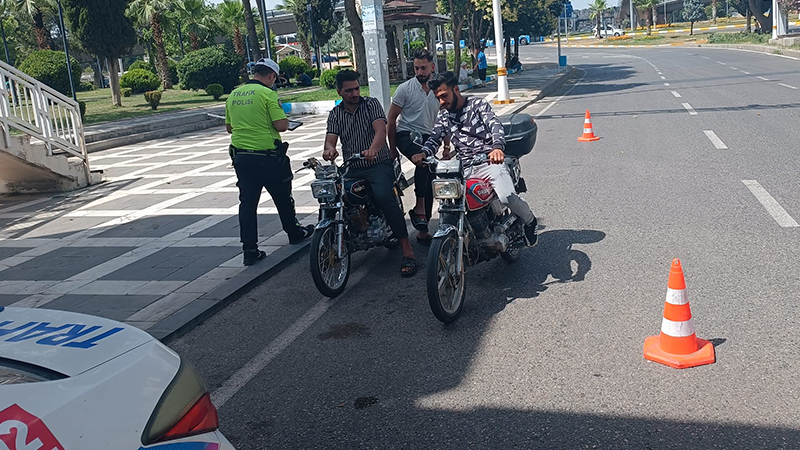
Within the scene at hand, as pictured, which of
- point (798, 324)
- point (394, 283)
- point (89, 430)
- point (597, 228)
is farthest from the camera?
point (597, 228)

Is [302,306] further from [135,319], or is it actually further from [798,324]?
[798,324]

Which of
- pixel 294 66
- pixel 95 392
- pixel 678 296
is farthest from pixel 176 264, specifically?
pixel 294 66

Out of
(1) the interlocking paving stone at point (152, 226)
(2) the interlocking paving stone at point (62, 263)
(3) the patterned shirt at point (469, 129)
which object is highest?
(3) the patterned shirt at point (469, 129)

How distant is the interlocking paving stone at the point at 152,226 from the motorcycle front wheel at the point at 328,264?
131 inches

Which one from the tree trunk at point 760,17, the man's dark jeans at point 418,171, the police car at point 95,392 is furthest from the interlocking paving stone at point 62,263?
the tree trunk at point 760,17

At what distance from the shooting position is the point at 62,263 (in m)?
7.62

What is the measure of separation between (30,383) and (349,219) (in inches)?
172

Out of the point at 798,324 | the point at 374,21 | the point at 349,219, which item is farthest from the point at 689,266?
the point at 374,21

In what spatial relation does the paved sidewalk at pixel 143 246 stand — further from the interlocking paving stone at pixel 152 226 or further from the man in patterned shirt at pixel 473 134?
the man in patterned shirt at pixel 473 134

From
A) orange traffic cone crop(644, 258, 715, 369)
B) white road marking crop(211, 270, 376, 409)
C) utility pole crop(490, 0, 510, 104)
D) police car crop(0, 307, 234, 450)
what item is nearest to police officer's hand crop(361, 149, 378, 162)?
white road marking crop(211, 270, 376, 409)

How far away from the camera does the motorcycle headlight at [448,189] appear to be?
5.16 metres

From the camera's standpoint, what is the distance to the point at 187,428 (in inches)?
86.5

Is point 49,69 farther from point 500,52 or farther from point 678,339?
point 678,339

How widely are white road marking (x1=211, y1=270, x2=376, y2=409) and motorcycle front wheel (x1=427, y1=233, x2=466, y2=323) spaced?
1039mm
